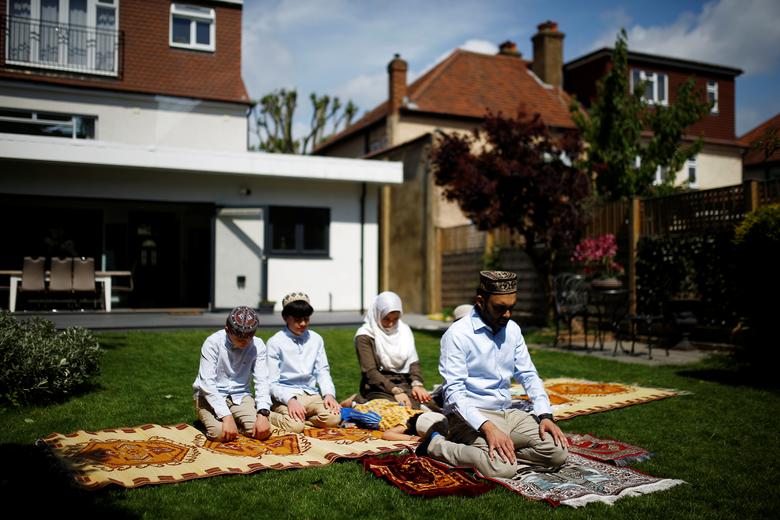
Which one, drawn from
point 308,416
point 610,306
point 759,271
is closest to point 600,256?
point 610,306

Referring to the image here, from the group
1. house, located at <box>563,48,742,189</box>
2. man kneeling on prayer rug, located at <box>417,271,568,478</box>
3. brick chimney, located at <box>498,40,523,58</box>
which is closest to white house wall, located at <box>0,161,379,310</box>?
man kneeling on prayer rug, located at <box>417,271,568,478</box>

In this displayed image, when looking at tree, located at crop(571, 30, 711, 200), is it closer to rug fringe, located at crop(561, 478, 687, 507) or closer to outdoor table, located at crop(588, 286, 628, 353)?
outdoor table, located at crop(588, 286, 628, 353)

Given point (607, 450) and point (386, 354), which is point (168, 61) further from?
point (607, 450)

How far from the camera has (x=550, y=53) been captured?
25.5 meters

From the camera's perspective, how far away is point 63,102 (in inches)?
631

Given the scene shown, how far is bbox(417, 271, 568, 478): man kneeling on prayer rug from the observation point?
165 inches

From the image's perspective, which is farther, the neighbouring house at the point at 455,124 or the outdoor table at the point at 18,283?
the neighbouring house at the point at 455,124

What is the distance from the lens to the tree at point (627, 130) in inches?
669

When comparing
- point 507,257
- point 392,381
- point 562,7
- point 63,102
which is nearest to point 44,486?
point 392,381

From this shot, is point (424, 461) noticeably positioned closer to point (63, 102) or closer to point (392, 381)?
point (392, 381)

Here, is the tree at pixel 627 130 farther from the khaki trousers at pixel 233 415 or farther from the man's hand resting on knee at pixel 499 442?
the man's hand resting on knee at pixel 499 442

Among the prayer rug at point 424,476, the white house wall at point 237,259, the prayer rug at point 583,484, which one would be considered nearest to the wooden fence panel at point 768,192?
the prayer rug at point 583,484

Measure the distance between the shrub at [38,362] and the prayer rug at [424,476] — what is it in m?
3.47

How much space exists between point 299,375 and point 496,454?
7.46 ft
